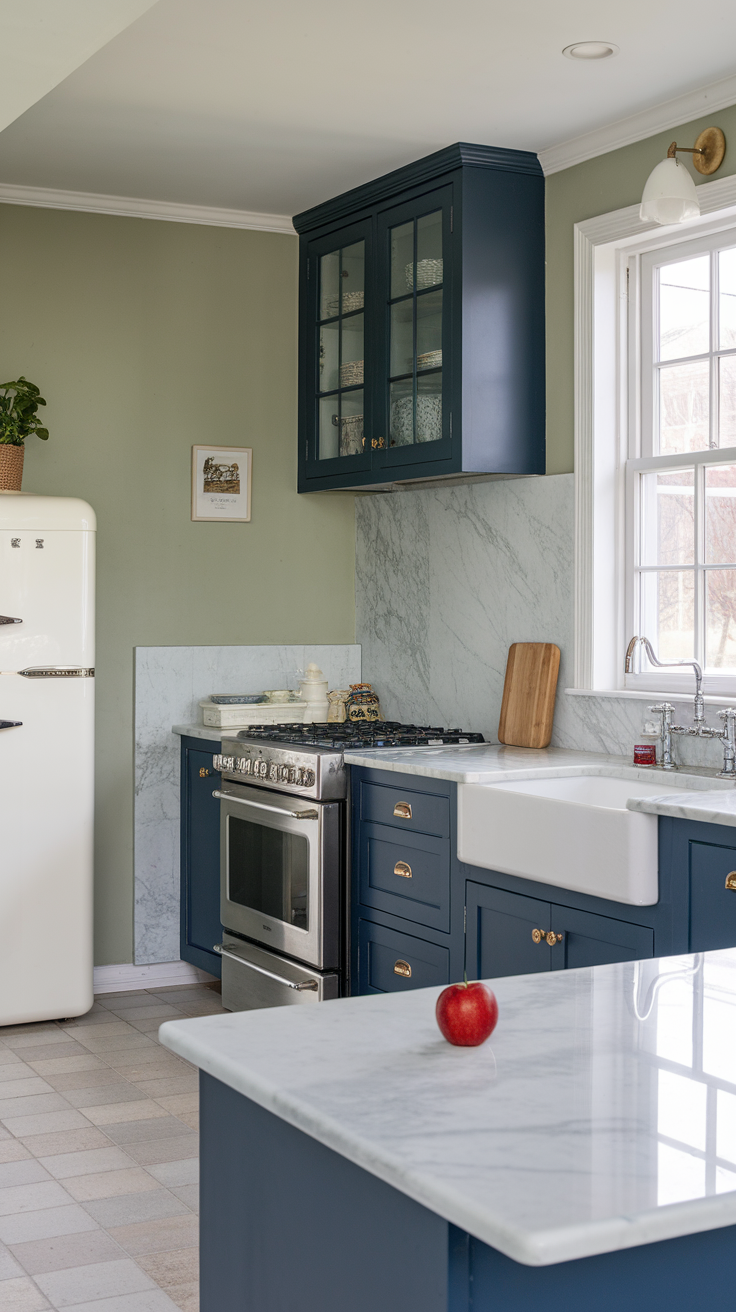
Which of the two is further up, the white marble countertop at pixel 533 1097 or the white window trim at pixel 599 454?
the white window trim at pixel 599 454

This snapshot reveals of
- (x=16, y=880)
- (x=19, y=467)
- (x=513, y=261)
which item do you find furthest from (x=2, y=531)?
(x=513, y=261)

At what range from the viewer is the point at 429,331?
13.5 ft

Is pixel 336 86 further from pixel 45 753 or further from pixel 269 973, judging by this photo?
pixel 269 973

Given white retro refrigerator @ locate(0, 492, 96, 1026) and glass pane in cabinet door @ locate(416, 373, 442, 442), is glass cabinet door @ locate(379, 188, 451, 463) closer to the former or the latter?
glass pane in cabinet door @ locate(416, 373, 442, 442)

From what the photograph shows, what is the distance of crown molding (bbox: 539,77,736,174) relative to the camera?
3406 mm

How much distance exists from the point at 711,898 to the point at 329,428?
2663 mm

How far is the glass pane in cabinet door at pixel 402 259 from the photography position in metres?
4.21

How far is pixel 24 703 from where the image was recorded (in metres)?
4.14

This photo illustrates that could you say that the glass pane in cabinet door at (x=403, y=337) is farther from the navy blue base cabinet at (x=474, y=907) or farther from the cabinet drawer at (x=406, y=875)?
the cabinet drawer at (x=406, y=875)

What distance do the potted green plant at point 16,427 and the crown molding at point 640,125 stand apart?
1.85 meters

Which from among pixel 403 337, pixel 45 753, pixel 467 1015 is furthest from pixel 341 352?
pixel 467 1015

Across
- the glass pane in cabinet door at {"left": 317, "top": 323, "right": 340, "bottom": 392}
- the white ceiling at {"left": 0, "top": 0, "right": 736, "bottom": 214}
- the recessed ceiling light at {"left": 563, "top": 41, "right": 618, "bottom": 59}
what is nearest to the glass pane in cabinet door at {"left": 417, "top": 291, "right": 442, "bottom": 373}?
the white ceiling at {"left": 0, "top": 0, "right": 736, "bottom": 214}

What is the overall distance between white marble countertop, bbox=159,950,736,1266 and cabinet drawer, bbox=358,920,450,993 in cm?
197

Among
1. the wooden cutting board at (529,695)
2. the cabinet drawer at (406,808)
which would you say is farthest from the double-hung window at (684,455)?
the cabinet drawer at (406,808)
